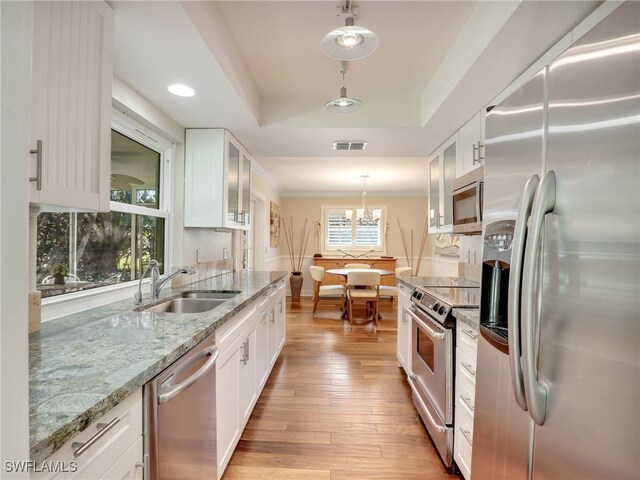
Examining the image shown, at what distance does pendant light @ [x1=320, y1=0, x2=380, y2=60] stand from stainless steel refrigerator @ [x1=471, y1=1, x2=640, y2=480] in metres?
0.87

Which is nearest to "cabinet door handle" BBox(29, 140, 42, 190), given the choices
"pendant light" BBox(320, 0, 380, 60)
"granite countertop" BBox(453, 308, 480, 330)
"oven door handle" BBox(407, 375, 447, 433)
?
"pendant light" BBox(320, 0, 380, 60)

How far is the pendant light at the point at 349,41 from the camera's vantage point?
1.50 meters

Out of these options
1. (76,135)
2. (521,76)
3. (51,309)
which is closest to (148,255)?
(51,309)

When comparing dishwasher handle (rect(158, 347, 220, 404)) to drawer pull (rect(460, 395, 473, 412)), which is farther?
drawer pull (rect(460, 395, 473, 412))

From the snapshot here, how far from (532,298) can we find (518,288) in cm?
4

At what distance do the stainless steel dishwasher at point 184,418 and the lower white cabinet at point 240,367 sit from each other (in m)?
0.13

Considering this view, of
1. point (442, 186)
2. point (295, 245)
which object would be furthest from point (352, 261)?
point (442, 186)

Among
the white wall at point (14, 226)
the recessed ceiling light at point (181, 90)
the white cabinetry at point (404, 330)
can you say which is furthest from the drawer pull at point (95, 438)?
the white cabinetry at point (404, 330)

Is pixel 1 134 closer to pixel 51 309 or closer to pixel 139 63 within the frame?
pixel 51 309

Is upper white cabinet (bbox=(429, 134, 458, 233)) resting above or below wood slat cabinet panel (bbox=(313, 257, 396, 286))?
above

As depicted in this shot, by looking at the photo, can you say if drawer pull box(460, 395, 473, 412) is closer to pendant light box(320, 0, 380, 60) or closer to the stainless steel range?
the stainless steel range

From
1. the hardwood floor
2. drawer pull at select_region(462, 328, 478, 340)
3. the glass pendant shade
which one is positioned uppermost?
the glass pendant shade

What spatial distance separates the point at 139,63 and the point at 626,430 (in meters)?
2.27

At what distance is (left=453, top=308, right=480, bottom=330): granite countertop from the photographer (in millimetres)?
1517
